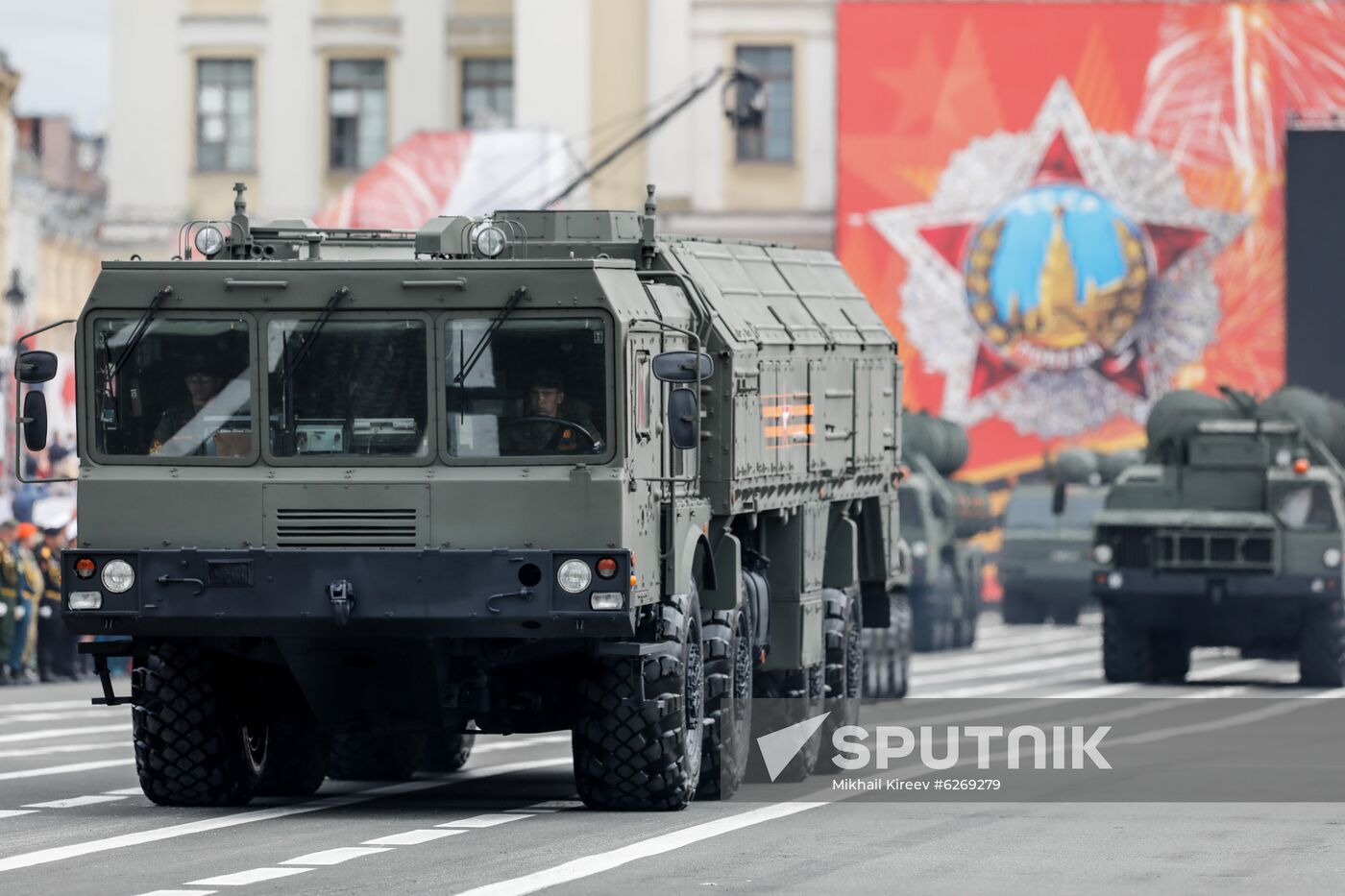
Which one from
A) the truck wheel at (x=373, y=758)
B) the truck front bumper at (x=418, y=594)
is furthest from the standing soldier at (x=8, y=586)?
the truck front bumper at (x=418, y=594)

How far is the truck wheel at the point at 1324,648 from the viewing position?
113 feet

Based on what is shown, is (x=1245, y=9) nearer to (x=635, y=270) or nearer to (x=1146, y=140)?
(x=1146, y=140)

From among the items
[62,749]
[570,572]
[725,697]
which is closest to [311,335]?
[570,572]

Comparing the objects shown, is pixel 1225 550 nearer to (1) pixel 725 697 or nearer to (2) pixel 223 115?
(1) pixel 725 697

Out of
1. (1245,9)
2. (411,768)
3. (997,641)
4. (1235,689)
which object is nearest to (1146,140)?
(1245,9)

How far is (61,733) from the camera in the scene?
2542 centimetres

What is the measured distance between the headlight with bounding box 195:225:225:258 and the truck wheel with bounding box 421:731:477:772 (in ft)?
13.0

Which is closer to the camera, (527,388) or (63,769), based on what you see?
(527,388)

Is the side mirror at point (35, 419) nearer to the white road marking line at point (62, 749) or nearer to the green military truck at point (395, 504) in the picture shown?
the green military truck at point (395, 504)

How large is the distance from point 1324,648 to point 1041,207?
2878 cm

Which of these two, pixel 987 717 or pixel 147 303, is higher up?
pixel 147 303

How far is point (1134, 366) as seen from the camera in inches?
2459

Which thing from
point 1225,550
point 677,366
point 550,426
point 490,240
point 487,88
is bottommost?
point 1225,550

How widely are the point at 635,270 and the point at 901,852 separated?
12.8 ft
